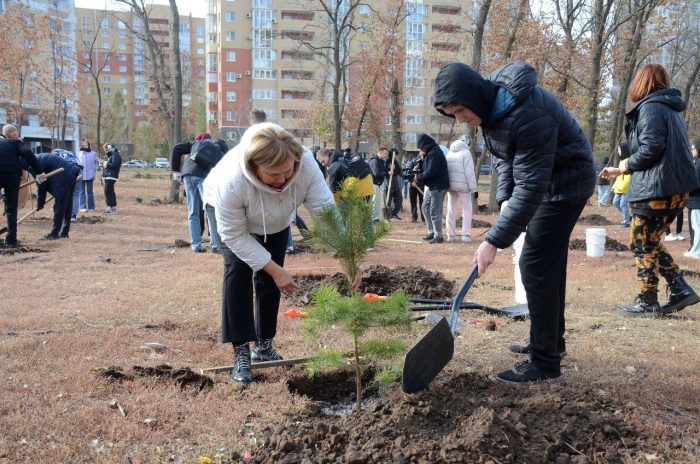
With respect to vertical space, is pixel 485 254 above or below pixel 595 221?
above

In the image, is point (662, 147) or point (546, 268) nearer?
point (546, 268)

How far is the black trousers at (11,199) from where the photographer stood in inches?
393

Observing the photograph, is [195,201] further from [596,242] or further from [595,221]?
[595,221]

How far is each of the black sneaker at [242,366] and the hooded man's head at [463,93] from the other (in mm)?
1881

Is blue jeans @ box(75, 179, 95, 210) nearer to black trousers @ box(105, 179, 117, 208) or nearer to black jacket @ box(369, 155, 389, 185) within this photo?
black trousers @ box(105, 179, 117, 208)

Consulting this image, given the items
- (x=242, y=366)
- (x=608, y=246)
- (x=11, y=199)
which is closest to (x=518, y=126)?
(x=242, y=366)

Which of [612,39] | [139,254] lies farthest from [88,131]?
[139,254]

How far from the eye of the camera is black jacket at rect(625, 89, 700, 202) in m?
4.82

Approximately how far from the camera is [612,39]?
25.7 m

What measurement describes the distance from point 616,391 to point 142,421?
2.55 m

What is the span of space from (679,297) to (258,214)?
3.75m

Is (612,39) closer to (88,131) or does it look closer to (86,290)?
(86,290)

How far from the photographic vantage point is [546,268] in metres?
3.43

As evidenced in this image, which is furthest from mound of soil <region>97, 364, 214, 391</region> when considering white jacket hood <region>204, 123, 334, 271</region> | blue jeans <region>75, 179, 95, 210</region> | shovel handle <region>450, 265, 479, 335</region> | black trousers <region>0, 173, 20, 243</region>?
blue jeans <region>75, 179, 95, 210</region>
